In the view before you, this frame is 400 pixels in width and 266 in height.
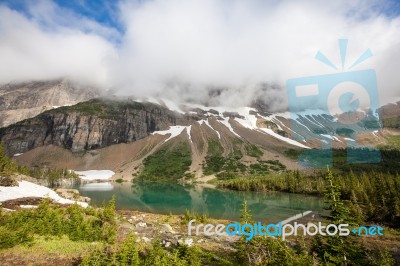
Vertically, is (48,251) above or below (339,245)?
below

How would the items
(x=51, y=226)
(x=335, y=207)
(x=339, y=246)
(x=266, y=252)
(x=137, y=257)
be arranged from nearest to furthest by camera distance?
(x=137, y=257) → (x=339, y=246) → (x=335, y=207) → (x=266, y=252) → (x=51, y=226)

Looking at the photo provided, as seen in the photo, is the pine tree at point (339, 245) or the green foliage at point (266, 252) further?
the pine tree at point (339, 245)

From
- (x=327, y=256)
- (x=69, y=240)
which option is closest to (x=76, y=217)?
(x=69, y=240)

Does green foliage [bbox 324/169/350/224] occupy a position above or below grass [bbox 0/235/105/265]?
above

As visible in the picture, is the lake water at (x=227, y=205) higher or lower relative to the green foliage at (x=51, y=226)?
lower

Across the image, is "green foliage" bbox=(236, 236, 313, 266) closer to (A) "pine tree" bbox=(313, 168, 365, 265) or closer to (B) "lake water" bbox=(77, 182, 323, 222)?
(A) "pine tree" bbox=(313, 168, 365, 265)

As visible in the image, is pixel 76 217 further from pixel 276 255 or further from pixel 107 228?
pixel 276 255

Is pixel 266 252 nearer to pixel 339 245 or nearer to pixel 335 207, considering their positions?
pixel 339 245

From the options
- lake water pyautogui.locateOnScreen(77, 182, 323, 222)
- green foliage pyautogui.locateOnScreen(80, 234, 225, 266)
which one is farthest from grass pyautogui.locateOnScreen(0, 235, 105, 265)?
lake water pyautogui.locateOnScreen(77, 182, 323, 222)

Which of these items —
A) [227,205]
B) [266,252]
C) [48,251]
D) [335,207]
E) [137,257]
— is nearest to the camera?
[137,257]

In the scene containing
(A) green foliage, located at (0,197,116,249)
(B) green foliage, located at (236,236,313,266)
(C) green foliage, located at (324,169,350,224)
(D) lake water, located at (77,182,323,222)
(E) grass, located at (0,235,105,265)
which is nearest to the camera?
(B) green foliage, located at (236,236,313,266)

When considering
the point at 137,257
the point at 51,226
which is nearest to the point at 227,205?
the point at 51,226

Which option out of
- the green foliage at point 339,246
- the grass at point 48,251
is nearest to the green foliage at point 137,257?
the grass at point 48,251

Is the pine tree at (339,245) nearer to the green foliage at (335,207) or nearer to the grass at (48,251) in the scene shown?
the green foliage at (335,207)
